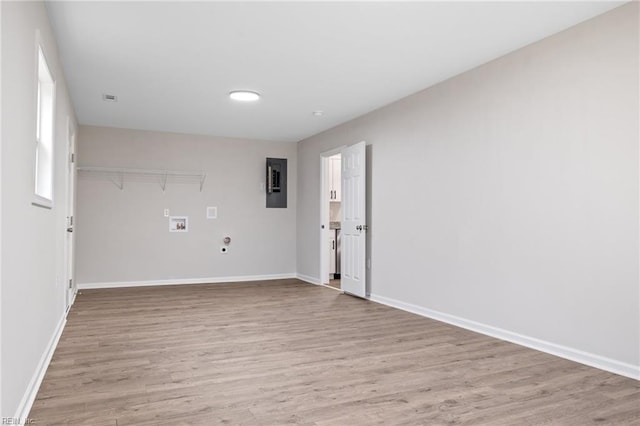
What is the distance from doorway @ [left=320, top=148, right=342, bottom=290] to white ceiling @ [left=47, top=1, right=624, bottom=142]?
1.69 metres

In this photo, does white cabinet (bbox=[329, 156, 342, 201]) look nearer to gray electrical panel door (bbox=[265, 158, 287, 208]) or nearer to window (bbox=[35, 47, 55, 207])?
gray electrical panel door (bbox=[265, 158, 287, 208])

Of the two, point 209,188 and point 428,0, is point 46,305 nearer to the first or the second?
point 428,0

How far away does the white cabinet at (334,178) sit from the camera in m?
7.57

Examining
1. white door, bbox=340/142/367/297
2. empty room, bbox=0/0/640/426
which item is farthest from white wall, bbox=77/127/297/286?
white door, bbox=340/142/367/297

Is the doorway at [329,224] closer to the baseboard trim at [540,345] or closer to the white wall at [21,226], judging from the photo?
the baseboard trim at [540,345]

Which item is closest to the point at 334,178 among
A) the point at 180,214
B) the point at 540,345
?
the point at 180,214

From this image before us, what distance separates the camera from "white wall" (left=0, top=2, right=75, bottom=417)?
6.30ft

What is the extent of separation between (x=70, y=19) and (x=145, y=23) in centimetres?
50

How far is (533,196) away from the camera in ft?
11.8

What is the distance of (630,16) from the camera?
9.73 ft

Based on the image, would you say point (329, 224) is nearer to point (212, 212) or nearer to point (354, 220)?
point (354, 220)

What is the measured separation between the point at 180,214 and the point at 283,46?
425cm

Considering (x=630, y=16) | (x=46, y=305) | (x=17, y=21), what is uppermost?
(x=630, y=16)

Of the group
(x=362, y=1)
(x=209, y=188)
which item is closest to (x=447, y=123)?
(x=362, y=1)
